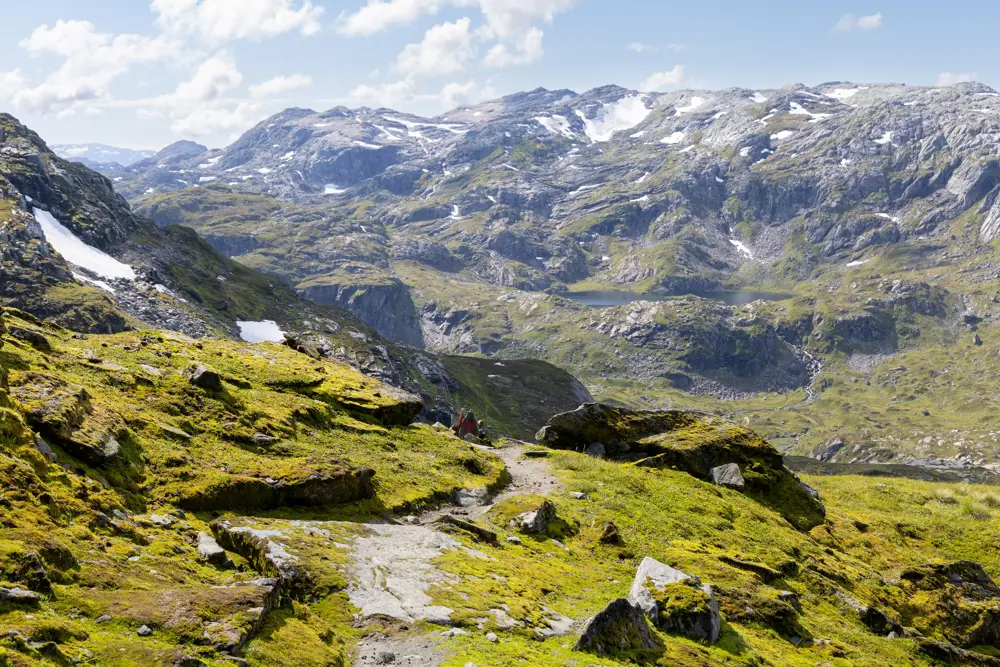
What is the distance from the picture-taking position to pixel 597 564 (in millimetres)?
23641

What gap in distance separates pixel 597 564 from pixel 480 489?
7.37m

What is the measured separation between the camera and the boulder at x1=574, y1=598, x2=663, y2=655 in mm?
15773

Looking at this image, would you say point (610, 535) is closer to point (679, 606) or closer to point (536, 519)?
point (536, 519)

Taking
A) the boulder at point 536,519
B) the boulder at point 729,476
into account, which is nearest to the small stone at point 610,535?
the boulder at point 536,519

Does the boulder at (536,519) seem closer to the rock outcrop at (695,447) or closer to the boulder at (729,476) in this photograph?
the rock outcrop at (695,447)

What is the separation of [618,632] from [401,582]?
593 centimetres

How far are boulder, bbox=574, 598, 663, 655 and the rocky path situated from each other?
3393 mm

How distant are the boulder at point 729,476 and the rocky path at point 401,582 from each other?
1675 centimetres

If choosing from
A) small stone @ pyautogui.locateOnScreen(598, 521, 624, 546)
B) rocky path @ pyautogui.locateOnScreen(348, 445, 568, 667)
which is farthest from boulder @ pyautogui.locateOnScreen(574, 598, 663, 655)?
small stone @ pyautogui.locateOnScreen(598, 521, 624, 546)

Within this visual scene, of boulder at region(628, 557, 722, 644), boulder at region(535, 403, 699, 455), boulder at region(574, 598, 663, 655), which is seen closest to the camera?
boulder at region(574, 598, 663, 655)

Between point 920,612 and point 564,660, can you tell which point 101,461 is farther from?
point 920,612

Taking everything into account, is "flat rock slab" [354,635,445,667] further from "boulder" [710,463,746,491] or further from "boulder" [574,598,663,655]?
"boulder" [710,463,746,491]

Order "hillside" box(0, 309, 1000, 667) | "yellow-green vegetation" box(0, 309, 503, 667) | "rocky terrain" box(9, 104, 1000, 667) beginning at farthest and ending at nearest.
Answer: "rocky terrain" box(9, 104, 1000, 667) < "hillside" box(0, 309, 1000, 667) < "yellow-green vegetation" box(0, 309, 503, 667)

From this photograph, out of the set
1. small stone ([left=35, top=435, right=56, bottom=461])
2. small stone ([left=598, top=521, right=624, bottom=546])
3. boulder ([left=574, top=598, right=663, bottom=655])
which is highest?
small stone ([left=35, top=435, right=56, bottom=461])
